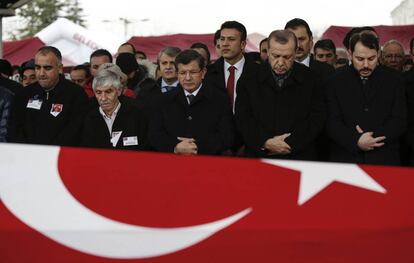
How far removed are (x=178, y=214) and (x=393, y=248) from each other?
1106 millimetres

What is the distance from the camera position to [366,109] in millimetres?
6047

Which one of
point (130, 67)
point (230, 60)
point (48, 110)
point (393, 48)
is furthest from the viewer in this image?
point (393, 48)

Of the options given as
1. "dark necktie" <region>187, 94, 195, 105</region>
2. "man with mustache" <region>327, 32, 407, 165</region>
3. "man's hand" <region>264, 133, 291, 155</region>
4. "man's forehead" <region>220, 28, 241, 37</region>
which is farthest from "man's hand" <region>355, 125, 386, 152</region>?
"man's forehead" <region>220, 28, 241, 37</region>

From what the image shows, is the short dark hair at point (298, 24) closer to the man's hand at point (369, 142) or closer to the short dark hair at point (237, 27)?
the short dark hair at point (237, 27)

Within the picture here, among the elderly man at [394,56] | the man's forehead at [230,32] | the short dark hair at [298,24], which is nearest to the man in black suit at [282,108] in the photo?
the man's forehead at [230,32]

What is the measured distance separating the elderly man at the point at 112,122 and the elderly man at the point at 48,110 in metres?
0.29

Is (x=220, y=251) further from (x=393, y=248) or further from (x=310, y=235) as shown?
(x=393, y=248)

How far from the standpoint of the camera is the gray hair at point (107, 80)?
6516mm

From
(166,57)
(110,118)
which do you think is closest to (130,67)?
(166,57)

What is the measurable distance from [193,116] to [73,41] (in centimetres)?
2135

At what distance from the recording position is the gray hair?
6516mm

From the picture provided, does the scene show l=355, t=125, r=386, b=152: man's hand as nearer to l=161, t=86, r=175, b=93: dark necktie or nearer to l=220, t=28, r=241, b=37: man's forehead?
l=220, t=28, r=241, b=37: man's forehead

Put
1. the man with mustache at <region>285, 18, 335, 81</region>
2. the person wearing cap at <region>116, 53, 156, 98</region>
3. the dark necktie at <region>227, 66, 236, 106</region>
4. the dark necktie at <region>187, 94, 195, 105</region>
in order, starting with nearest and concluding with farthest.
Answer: the dark necktie at <region>187, 94, 195, 105</region>, the dark necktie at <region>227, 66, 236, 106</region>, the man with mustache at <region>285, 18, 335, 81</region>, the person wearing cap at <region>116, 53, 156, 98</region>

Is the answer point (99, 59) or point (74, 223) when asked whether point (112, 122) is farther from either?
point (99, 59)
